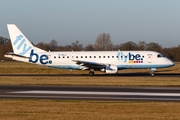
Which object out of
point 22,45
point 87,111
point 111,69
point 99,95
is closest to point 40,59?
point 22,45

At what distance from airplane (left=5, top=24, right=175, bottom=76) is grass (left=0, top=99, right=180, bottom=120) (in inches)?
883

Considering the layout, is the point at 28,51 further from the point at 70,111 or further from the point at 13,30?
the point at 70,111

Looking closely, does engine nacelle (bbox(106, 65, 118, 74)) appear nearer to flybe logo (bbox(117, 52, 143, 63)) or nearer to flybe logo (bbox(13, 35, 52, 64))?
flybe logo (bbox(117, 52, 143, 63))

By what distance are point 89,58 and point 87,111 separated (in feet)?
86.2

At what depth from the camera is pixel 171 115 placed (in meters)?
11.0

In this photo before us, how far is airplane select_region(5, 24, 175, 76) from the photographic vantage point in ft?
120

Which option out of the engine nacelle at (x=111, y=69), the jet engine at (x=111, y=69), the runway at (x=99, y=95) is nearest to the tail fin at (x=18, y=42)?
the jet engine at (x=111, y=69)

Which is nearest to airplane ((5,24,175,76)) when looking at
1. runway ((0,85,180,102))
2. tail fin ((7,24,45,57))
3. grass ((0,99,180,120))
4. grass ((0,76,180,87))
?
tail fin ((7,24,45,57))

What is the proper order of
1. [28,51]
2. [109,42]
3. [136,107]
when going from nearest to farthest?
[136,107]
[28,51]
[109,42]

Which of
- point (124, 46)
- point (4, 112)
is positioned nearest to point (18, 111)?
point (4, 112)

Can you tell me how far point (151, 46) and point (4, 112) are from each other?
9646 cm

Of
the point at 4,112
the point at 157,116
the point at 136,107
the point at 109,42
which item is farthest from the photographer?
the point at 109,42

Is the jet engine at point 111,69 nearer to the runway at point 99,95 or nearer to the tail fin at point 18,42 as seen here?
the tail fin at point 18,42

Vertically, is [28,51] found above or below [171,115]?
above
